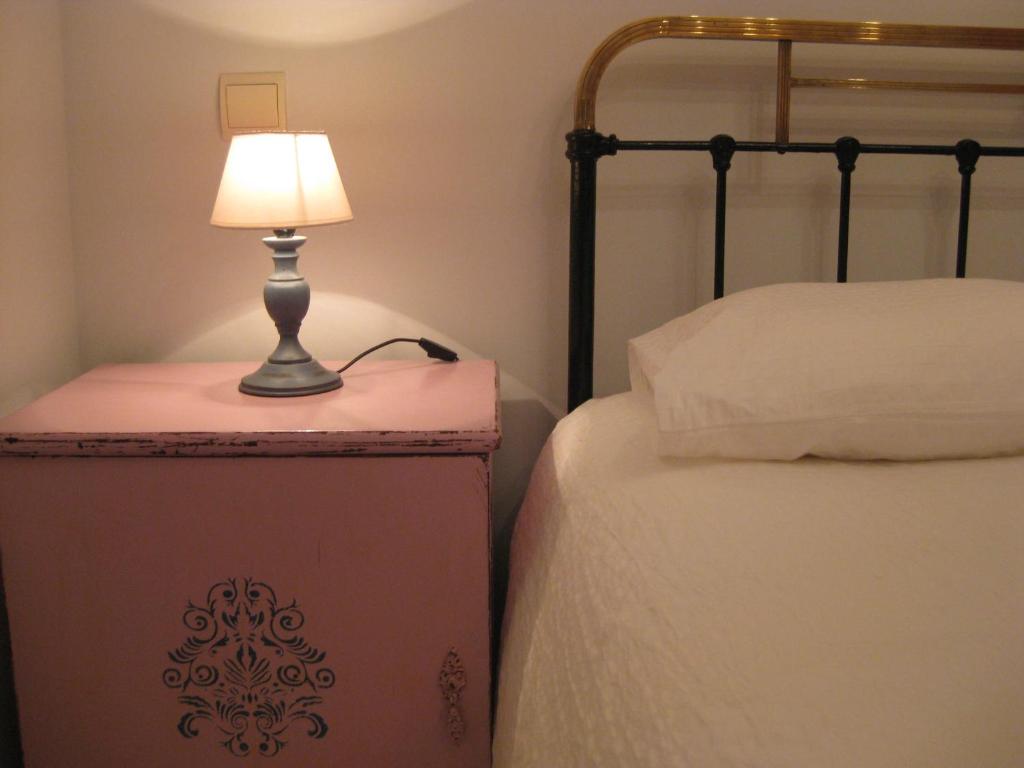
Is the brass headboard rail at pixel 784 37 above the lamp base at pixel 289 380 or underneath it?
above

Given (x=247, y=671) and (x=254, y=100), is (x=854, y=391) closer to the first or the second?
(x=247, y=671)

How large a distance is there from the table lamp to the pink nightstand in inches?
4.3

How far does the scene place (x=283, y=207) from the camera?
1126mm

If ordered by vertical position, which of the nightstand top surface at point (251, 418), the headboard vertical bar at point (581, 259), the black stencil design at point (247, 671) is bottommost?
the black stencil design at point (247, 671)

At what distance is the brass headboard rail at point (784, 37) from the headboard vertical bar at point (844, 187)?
8 centimetres

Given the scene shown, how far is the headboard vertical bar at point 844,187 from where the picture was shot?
4.55 ft

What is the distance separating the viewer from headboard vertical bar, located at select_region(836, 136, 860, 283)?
139 centimetres

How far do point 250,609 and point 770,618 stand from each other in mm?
602

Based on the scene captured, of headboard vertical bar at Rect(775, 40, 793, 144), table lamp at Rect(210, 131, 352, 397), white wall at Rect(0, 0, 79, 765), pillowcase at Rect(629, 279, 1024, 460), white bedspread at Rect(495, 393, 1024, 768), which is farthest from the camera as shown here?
headboard vertical bar at Rect(775, 40, 793, 144)

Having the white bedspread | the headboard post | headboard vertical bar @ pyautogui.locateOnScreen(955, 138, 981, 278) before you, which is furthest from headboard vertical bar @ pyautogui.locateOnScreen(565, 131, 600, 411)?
headboard vertical bar @ pyautogui.locateOnScreen(955, 138, 981, 278)

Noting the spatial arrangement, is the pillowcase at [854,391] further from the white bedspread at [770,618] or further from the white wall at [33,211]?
the white wall at [33,211]

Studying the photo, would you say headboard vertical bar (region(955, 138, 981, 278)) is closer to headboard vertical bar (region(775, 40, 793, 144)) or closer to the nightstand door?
headboard vertical bar (region(775, 40, 793, 144))

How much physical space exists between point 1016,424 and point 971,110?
712 millimetres

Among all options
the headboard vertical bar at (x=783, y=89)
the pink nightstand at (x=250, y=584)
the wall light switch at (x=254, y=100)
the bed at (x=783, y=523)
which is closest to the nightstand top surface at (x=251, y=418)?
the pink nightstand at (x=250, y=584)
